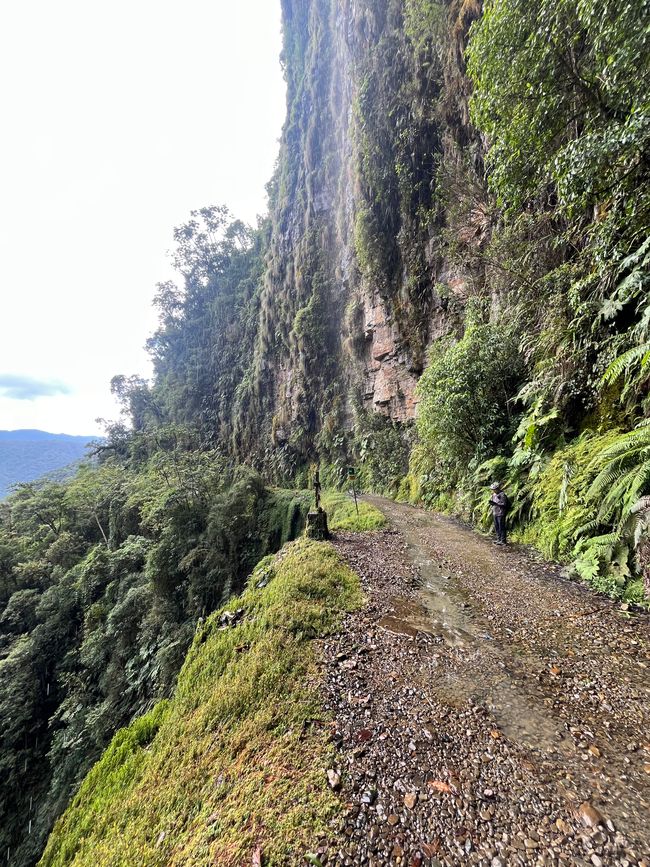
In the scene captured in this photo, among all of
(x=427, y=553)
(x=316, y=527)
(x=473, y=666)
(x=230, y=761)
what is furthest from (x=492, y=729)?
(x=316, y=527)

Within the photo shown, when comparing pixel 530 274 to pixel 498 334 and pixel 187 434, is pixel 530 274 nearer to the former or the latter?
pixel 498 334

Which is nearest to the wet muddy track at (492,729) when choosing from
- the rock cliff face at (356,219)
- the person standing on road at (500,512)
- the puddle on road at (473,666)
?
the puddle on road at (473,666)

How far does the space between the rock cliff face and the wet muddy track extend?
500 inches

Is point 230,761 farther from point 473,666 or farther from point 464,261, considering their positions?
point 464,261

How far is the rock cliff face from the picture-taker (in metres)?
14.5

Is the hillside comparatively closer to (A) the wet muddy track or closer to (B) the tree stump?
(A) the wet muddy track

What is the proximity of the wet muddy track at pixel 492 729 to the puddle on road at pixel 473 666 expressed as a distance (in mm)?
13

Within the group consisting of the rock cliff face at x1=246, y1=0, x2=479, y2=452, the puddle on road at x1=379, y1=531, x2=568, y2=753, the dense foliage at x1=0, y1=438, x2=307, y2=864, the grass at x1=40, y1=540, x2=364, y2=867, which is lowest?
the dense foliage at x1=0, y1=438, x2=307, y2=864

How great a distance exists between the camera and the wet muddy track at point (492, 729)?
5.93 feet

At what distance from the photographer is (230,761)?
2.74 m

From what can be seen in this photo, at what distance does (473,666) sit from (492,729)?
2.48 feet

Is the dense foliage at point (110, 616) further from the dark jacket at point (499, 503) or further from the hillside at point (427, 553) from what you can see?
the dark jacket at point (499, 503)

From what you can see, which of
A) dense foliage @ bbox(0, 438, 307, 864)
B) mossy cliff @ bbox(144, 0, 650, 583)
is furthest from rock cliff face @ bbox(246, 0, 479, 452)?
dense foliage @ bbox(0, 438, 307, 864)

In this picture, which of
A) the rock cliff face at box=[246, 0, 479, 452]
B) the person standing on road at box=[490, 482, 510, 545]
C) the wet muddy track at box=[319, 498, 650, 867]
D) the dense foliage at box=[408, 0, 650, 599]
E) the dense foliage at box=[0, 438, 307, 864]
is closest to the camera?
the wet muddy track at box=[319, 498, 650, 867]
